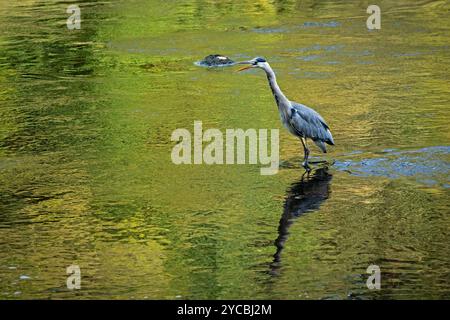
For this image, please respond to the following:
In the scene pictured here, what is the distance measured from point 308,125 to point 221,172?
43.1 inches

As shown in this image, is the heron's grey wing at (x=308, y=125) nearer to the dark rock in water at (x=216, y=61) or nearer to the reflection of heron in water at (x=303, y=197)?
the reflection of heron in water at (x=303, y=197)

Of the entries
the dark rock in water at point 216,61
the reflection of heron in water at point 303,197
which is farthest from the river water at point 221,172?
the dark rock in water at point 216,61

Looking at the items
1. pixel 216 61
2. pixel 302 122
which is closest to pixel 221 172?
pixel 302 122

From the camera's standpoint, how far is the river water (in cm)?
892

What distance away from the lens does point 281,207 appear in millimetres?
10633

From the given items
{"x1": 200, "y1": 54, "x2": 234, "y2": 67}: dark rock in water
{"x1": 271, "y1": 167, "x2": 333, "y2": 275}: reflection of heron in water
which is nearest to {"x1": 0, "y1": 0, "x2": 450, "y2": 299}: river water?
{"x1": 271, "y1": 167, "x2": 333, "y2": 275}: reflection of heron in water

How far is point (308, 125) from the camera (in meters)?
11.9

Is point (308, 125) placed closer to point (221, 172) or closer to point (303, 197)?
point (221, 172)

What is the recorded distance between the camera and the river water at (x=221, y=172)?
8922mm

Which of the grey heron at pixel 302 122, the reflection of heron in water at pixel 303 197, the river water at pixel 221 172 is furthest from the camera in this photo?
the grey heron at pixel 302 122

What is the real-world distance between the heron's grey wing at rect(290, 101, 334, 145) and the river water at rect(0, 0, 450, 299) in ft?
1.28

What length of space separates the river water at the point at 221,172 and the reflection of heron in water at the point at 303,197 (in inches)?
1.1

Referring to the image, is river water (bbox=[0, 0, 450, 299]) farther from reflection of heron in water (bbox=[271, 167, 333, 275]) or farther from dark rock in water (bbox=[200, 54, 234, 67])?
dark rock in water (bbox=[200, 54, 234, 67])

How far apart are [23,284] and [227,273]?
167 centimetres
